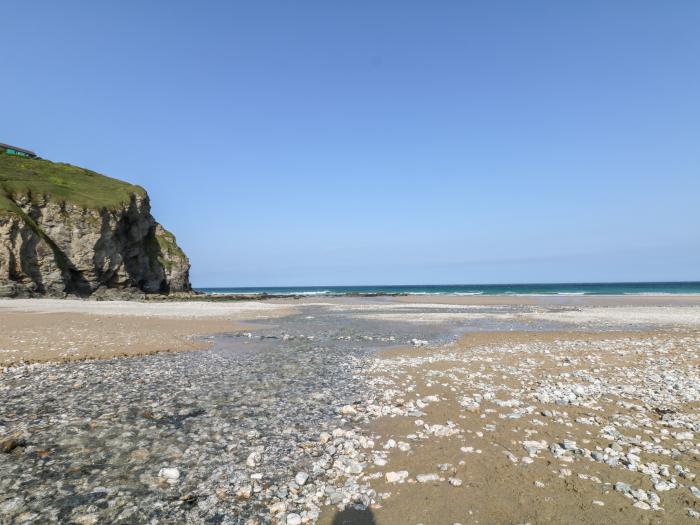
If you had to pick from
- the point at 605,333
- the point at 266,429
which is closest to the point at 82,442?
the point at 266,429

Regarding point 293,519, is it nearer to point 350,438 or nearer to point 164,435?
point 350,438

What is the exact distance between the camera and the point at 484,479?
6.73 metres

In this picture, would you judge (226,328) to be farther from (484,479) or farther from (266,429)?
(484,479)

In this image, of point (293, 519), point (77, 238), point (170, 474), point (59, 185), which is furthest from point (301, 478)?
point (59, 185)

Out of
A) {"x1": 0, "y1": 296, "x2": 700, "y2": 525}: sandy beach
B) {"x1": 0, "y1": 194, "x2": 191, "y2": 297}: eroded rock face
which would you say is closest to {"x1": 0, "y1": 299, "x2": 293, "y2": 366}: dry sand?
{"x1": 0, "y1": 296, "x2": 700, "y2": 525}: sandy beach

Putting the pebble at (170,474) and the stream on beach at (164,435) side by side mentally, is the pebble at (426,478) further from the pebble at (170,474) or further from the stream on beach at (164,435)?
the pebble at (170,474)

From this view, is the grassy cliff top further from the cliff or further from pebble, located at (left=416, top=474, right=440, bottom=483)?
pebble, located at (left=416, top=474, right=440, bottom=483)

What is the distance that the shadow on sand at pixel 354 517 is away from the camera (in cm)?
558

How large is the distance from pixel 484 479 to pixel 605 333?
23.7 m

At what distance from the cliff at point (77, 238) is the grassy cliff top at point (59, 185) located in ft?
0.37

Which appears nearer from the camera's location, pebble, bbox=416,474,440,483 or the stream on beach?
the stream on beach

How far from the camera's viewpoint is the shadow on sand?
5.58 meters

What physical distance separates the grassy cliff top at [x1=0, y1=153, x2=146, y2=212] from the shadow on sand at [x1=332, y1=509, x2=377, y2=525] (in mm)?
71777

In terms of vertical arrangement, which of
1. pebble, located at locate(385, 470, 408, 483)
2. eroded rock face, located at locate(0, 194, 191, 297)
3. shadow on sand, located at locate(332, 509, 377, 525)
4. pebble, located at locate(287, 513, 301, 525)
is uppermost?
eroded rock face, located at locate(0, 194, 191, 297)
